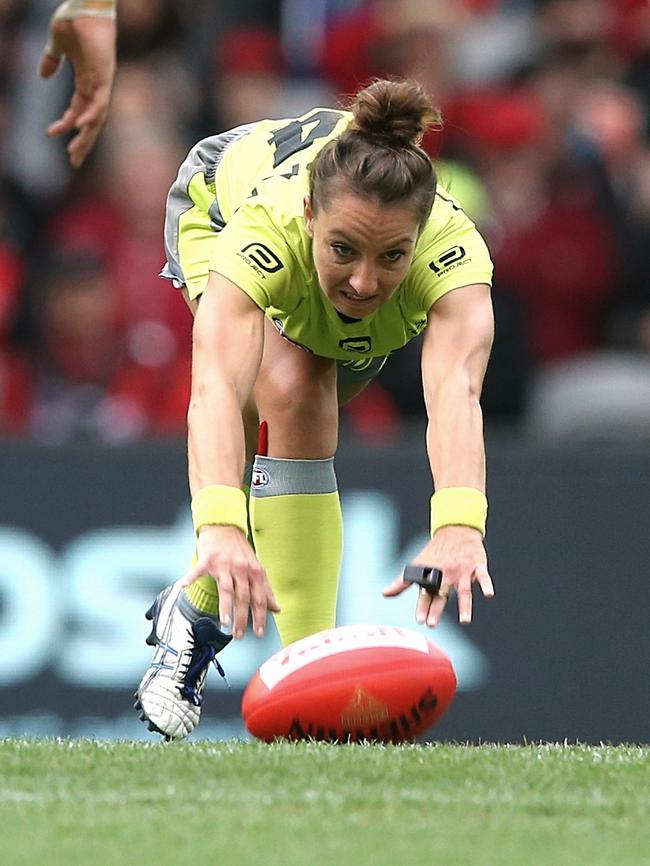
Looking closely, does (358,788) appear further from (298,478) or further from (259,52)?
(259,52)

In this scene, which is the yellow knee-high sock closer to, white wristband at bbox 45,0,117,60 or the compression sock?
the compression sock

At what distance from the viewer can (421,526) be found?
816 centimetres

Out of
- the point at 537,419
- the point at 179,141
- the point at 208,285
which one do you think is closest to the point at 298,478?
the point at 208,285

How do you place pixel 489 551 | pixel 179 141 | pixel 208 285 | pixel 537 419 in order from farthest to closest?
pixel 179 141
pixel 537 419
pixel 489 551
pixel 208 285

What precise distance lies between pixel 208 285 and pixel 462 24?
5.27 m

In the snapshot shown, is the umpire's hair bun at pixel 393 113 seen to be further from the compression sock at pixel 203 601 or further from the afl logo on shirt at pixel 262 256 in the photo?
the compression sock at pixel 203 601

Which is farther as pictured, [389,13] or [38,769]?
[389,13]

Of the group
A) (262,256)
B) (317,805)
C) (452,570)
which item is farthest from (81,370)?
(317,805)

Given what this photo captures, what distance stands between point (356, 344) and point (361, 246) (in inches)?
22.8

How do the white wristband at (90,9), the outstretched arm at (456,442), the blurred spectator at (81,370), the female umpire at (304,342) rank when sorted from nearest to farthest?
the outstretched arm at (456,442), the female umpire at (304,342), the white wristband at (90,9), the blurred spectator at (81,370)

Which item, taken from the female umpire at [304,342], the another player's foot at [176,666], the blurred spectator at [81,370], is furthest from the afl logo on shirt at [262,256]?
the blurred spectator at [81,370]

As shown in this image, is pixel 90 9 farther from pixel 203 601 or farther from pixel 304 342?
pixel 203 601

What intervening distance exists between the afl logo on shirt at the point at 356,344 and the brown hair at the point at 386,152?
20.9 inches

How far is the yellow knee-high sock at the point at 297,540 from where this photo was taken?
220 inches
